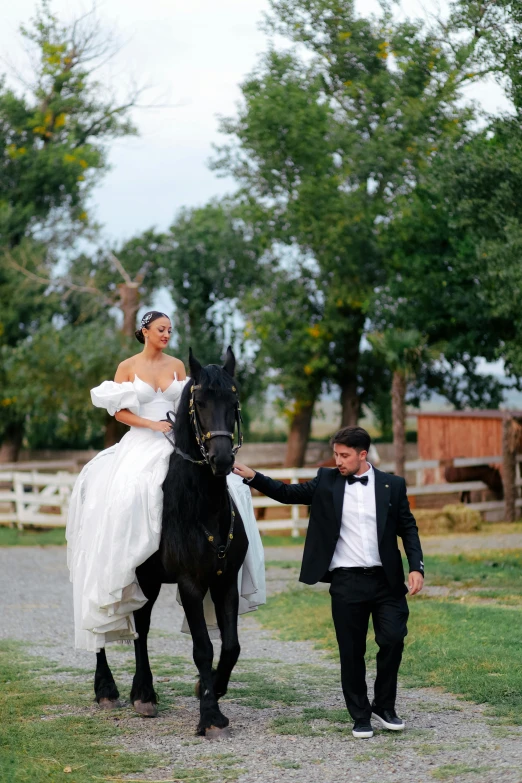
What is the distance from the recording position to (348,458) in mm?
5812

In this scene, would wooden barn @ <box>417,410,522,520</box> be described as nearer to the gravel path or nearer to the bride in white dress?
the gravel path

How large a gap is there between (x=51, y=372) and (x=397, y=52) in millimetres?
11887

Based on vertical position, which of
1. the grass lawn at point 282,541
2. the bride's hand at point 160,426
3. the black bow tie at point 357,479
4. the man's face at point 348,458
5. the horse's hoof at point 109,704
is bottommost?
the grass lawn at point 282,541

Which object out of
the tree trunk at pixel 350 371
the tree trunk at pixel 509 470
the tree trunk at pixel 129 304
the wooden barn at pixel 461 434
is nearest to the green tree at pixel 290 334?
the tree trunk at pixel 350 371

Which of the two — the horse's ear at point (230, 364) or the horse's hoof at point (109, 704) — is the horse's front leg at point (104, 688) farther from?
the horse's ear at point (230, 364)

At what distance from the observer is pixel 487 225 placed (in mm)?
14547

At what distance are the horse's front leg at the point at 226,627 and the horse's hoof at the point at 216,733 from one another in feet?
0.84

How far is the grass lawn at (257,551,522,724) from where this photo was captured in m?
6.96

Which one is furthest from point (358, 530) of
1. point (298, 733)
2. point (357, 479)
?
point (298, 733)

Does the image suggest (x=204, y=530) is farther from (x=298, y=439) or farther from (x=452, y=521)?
(x=298, y=439)

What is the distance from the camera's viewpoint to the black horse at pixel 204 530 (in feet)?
19.4

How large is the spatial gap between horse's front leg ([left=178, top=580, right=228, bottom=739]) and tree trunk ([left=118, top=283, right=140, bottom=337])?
21316 mm

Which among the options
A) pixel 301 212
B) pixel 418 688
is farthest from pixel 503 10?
pixel 301 212

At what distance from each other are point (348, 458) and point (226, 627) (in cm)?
130
